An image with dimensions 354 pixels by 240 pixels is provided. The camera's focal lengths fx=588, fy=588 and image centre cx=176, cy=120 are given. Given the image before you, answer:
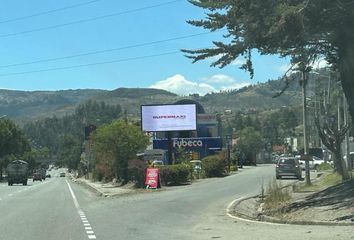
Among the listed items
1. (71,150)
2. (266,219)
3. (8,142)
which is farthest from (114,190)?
(71,150)

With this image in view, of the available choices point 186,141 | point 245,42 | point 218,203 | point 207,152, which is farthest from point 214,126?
point 245,42

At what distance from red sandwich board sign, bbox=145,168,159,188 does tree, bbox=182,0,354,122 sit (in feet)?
60.1

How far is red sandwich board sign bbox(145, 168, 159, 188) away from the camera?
37.1 meters

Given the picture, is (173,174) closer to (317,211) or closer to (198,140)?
(317,211)

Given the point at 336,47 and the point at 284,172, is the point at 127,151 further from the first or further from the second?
the point at 336,47

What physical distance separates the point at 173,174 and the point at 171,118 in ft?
47.2

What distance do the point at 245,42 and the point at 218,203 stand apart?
8.77 metres

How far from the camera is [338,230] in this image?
13.6 m

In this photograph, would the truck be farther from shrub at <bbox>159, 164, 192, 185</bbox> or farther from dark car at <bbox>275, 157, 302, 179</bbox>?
dark car at <bbox>275, 157, 302, 179</bbox>

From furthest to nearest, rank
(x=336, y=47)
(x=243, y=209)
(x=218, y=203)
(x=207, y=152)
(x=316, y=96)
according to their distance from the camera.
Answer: (x=207, y=152)
(x=316, y=96)
(x=218, y=203)
(x=243, y=209)
(x=336, y=47)

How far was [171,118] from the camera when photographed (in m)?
54.3

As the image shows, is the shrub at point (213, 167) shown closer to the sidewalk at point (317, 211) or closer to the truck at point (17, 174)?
the truck at point (17, 174)

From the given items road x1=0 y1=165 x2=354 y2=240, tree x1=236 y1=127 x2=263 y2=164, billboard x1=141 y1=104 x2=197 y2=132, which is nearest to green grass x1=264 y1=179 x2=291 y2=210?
road x1=0 y1=165 x2=354 y2=240

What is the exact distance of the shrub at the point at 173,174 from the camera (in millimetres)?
40094
